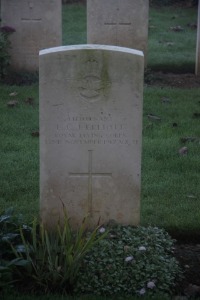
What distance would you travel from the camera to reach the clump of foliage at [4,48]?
10602mm

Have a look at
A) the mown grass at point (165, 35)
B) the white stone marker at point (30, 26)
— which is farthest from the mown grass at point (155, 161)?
the mown grass at point (165, 35)

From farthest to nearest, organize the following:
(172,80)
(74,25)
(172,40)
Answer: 1. (74,25)
2. (172,40)
3. (172,80)

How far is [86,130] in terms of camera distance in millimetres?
5109

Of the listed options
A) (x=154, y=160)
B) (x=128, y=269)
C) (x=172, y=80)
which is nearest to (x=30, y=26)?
(x=172, y=80)

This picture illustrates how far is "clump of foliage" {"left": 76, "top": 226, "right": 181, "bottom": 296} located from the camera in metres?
4.61

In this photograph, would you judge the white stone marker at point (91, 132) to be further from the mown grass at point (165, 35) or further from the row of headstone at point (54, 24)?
the mown grass at point (165, 35)

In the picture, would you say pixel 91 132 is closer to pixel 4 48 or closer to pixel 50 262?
pixel 50 262

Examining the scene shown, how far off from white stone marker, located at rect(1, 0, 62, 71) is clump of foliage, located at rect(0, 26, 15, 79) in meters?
0.29

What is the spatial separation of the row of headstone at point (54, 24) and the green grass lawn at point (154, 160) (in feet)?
3.64

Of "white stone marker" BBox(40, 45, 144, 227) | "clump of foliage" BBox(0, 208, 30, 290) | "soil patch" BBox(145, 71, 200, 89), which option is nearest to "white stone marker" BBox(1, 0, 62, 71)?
"soil patch" BBox(145, 71, 200, 89)

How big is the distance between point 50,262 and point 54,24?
7.24 m

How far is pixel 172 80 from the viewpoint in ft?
36.6

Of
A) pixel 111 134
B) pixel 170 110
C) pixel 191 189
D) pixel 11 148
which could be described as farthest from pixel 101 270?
pixel 170 110

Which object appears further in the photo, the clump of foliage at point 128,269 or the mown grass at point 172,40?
the mown grass at point 172,40
